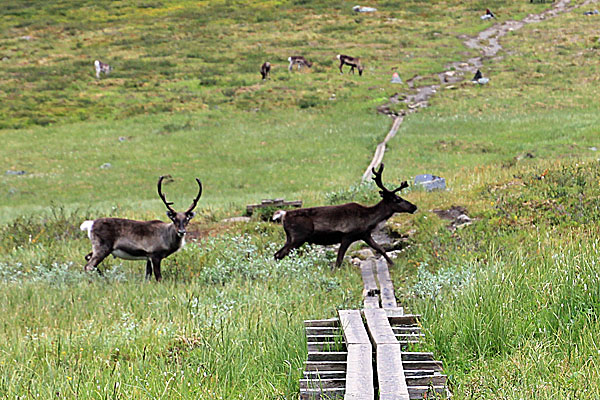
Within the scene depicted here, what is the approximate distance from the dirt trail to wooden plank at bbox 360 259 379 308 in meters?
10.3

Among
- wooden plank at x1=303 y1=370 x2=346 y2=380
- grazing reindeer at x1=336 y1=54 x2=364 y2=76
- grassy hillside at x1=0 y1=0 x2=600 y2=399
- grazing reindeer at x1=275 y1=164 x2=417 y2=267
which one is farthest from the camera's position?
grazing reindeer at x1=336 y1=54 x2=364 y2=76

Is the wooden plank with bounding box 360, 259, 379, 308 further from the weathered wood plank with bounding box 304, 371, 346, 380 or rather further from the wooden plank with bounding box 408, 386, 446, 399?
the wooden plank with bounding box 408, 386, 446, 399

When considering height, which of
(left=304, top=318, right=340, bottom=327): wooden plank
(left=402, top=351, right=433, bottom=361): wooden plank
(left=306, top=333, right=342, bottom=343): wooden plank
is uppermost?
(left=402, top=351, right=433, bottom=361): wooden plank

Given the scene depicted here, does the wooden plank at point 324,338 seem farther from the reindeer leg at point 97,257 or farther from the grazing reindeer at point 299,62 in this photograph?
the grazing reindeer at point 299,62

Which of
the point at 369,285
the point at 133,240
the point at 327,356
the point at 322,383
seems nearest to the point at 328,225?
the point at 369,285

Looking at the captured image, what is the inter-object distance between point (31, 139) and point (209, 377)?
2997 centimetres

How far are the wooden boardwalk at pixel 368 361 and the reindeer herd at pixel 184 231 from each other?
15.5 feet

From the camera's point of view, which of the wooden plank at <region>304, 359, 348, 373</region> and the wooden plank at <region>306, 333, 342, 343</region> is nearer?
the wooden plank at <region>304, 359, 348, 373</region>

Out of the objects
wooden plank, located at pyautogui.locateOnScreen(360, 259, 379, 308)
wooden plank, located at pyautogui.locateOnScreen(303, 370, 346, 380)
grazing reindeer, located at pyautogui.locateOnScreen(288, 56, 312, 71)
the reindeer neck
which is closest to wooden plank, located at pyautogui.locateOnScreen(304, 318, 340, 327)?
wooden plank, located at pyautogui.locateOnScreen(303, 370, 346, 380)

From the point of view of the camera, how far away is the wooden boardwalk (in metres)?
4.36

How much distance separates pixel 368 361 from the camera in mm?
4785

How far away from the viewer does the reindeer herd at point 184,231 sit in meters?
10.5

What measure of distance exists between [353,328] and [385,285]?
354 cm

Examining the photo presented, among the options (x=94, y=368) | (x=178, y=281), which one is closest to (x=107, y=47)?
(x=178, y=281)
